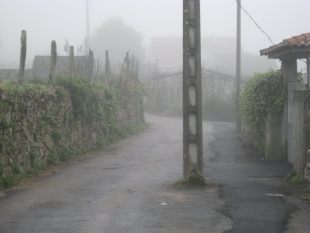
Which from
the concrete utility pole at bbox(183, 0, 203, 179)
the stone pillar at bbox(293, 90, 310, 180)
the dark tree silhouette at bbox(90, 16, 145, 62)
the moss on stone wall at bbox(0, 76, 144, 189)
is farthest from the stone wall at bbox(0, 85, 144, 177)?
the dark tree silhouette at bbox(90, 16, 145, 62)

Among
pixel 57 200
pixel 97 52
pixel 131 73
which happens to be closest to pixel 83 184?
pixel 57 200

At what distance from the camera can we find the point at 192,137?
8672 millimetres

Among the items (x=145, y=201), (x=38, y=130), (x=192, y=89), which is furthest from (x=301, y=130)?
(x=38, y=130)

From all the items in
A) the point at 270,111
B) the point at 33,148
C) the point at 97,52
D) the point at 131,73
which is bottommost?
the point at 33,148

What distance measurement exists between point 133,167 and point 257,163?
3996 mm

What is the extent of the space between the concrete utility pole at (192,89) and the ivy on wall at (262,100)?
4682mm

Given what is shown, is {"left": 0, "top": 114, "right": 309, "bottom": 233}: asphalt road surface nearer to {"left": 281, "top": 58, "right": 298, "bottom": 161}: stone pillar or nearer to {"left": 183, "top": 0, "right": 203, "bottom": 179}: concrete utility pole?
{"left": 183, "top": 0, "right": 203, "bottom": 179}: concrete utility pole

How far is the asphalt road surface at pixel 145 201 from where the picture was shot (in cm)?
577

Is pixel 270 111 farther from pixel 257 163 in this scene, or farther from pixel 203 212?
pixel 203 212

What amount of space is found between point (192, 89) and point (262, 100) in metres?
4.97

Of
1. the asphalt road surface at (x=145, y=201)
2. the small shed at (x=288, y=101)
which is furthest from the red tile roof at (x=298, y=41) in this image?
Answer: the asphalt road surface at (x=145, y=201)

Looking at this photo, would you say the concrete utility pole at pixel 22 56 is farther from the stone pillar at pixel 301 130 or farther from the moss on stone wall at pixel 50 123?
the stone pillar at pixel 301 130

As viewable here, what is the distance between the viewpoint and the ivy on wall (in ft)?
40.9

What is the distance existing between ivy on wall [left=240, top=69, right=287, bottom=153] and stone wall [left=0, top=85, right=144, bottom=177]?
632 cm
